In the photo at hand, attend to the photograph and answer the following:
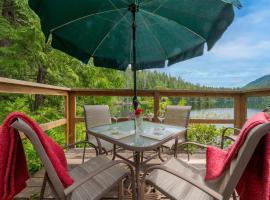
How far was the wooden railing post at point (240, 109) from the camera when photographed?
14.1 ft

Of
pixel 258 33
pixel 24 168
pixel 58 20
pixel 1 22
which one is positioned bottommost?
pixel 24 168

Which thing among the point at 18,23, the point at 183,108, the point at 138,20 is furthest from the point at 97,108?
the point at 18,23

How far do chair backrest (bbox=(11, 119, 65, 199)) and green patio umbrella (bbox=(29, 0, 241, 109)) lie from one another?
2.17 m

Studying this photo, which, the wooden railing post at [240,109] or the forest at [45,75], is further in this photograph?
the forest at [45,75]

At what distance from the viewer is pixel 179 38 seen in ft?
11.5

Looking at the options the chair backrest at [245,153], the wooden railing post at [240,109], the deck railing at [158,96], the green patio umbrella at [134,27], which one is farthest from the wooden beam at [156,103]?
the chair backrest at [245,153]

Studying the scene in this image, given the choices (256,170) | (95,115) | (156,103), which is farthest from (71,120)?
(256,170)

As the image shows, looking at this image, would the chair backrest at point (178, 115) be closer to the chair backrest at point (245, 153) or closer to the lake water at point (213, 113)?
the lake water at point (213, 113)

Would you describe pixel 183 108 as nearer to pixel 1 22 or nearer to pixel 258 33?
pixel 1 22

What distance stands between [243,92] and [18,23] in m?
6.97

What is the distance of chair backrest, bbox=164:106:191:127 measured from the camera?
3.31 m

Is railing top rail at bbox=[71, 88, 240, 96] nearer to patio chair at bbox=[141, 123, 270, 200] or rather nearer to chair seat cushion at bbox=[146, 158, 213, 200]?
patio chair at bbox=[141, 123, 270, 200]

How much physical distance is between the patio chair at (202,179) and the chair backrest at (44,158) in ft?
2.03

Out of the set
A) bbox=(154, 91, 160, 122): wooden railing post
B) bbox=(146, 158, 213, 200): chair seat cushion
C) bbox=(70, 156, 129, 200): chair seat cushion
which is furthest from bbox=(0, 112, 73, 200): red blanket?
bbox=(154, 91, 160, 122): wooden railing post
